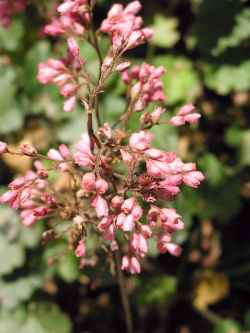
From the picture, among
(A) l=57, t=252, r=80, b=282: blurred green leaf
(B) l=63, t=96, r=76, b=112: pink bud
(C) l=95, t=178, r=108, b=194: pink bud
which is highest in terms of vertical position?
(B) l=63, t=96, r=76, b=112: pink bud

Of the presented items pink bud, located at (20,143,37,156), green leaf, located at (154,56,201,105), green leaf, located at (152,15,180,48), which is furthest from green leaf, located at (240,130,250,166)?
pink bud, located at (20,143,37,156)

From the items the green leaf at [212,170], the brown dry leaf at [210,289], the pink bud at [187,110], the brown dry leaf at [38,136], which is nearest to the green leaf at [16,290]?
the brown dry leaf at [38,136]

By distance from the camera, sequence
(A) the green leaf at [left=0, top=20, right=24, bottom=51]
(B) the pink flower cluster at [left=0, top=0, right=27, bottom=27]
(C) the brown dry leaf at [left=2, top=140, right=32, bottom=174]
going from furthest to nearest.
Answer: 1. (C) the brown dry leaf at [left=2, top=140, right=32, bottom=174]
2. (A) the green leaf at [left=0, top=20, right=24, bottom=51]
3. (B) the pink flower cluster at [left=0, top=0, right=27, bottom=27]

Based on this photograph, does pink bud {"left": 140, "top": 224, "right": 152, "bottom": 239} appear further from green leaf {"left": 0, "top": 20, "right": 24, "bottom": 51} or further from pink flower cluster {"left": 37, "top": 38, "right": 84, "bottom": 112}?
green leaf {"left": 0, "top": 20, "right": 24, "bottom": 51}

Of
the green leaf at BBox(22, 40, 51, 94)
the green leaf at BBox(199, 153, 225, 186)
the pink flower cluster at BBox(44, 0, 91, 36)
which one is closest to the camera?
the pink flower cluster at BBox(44, 0, 91, 36)

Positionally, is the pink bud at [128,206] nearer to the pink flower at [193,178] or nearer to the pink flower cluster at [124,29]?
the pink flower at [193,178]

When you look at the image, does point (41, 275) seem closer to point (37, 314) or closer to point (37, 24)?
point (37, 314)
